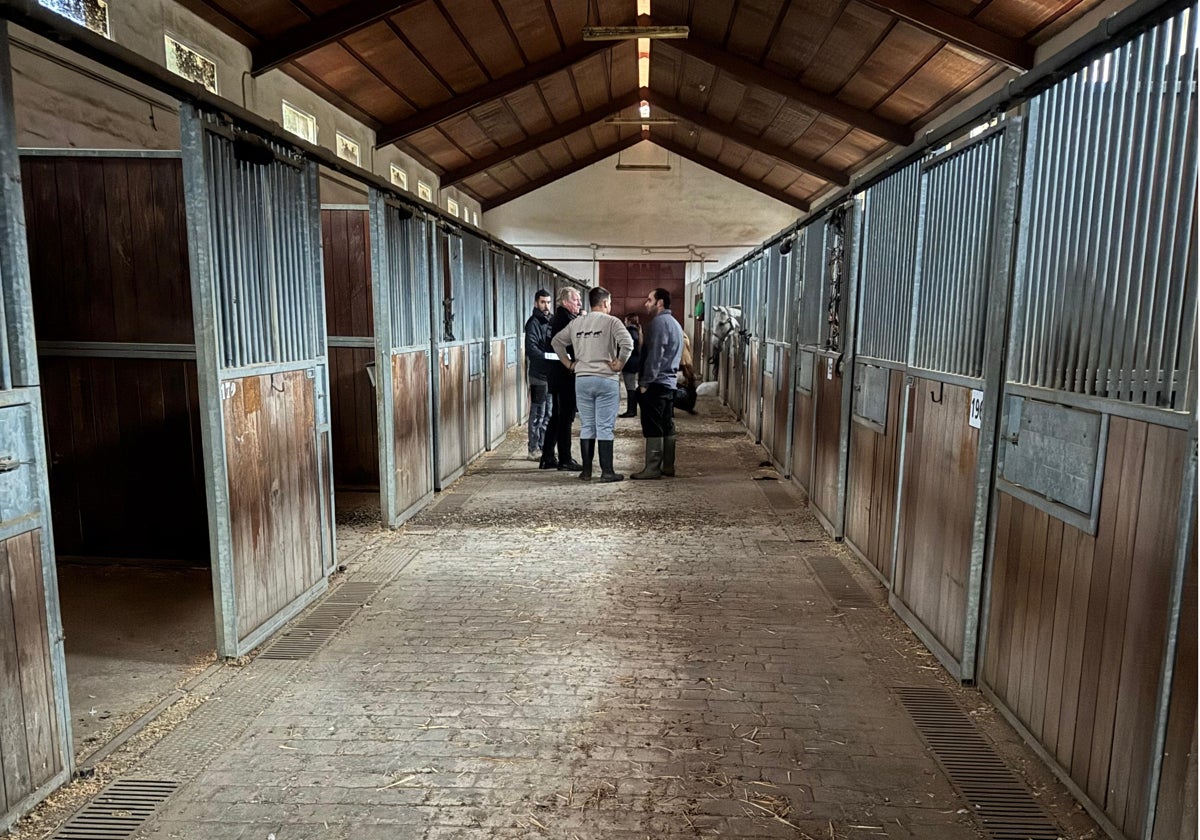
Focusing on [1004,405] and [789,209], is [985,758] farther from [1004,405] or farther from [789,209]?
[789,209]

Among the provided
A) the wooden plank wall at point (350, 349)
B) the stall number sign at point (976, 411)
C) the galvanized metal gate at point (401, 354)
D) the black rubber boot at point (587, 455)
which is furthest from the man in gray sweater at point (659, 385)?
the stall number sign at point (976, 411)

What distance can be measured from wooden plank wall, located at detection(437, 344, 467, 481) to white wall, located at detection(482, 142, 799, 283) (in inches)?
525

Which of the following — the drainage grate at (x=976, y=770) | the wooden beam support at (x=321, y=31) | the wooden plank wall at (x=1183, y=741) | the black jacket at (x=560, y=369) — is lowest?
the drainage grate at (x=976, y=770)

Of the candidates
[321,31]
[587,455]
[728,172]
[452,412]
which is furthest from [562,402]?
[728,172]

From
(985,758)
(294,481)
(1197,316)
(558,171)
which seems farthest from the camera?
(558,171)

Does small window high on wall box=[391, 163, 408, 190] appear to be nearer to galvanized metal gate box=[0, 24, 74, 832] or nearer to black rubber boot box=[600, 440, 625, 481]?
black rubber boot box=[600, 440, 625, 481]

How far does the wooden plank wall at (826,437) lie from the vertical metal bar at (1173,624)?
323 centimetres

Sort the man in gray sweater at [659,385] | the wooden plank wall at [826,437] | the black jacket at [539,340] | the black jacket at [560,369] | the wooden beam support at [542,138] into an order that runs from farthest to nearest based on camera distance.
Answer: the wooden beam support at [542,138] → the black jacket at [539,340] → the black jacket at [560,369] → the man in gray sweater at [659,385] → the wooden plank wall at [826,437]

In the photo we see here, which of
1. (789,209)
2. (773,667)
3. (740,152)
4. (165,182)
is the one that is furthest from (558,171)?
(773,667)

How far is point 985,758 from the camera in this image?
2.60 metres

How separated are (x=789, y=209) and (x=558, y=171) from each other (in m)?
6.49

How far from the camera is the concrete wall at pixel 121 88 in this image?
535 cm

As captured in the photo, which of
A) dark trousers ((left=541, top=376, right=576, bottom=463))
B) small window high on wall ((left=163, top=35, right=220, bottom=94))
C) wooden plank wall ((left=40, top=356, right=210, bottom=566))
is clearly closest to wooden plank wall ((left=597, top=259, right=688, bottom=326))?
dark trousers ((left=541, top=376, right=576, bottom=463))

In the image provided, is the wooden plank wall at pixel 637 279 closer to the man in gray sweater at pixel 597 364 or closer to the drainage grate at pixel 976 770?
the man in gray sweater at pixel 597 364
